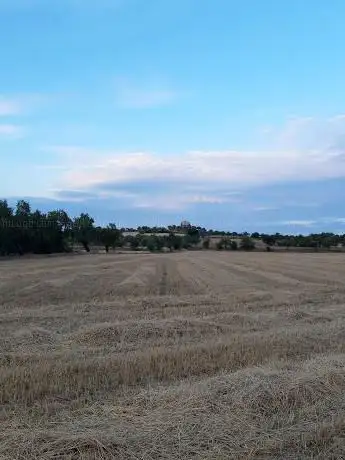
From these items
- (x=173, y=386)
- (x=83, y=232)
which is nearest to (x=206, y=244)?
(x=83, y=232)

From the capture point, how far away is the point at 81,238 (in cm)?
12694

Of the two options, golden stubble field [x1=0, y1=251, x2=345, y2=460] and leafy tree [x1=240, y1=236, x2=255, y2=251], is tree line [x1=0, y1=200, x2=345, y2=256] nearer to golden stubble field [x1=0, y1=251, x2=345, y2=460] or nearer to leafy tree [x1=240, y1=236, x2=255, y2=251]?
leafy tree [x1=240, y1=236, x2=255, y2=251]

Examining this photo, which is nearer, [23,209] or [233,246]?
[23,209]

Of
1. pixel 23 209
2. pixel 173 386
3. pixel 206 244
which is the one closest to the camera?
pixel 173 386

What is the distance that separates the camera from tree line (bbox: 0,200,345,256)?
102 meters

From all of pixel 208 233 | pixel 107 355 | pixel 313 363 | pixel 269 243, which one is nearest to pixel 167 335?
pixel 107 355

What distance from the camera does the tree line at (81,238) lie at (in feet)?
335

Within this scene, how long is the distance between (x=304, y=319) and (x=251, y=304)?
17.0 feet

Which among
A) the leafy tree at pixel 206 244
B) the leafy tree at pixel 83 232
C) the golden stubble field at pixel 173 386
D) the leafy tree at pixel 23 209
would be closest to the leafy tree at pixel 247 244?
the leafy tree at pixel 206 244

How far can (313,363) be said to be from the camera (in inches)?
400

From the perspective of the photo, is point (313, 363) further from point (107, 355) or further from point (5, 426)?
point (5, 426)

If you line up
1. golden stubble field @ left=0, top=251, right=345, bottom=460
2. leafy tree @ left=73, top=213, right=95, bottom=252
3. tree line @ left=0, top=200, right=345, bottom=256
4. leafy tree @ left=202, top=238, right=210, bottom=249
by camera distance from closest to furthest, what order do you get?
golden stubble field @ left=0, top=251, right=345, bottom=460, tree line @ left=0, top=200, right=345, bottom=256, leafy tree @ left=73, top=213, right=95, bottom=252, leafy tree @ left=202, top=238, right=210, bottom=249

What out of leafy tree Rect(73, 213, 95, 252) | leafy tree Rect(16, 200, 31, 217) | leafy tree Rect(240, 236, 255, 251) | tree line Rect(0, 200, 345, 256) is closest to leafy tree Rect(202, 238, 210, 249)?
tree line Rect(0, 200, 345, 256)

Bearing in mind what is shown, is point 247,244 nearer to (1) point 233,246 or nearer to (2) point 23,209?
(1) point 233,246
